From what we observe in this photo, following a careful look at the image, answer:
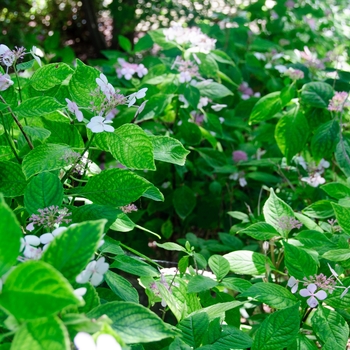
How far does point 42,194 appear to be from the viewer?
710 mm

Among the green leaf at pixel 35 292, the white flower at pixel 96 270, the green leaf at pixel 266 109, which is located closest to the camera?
the green leaf at pixel 35 292

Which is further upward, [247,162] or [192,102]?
[192,102]

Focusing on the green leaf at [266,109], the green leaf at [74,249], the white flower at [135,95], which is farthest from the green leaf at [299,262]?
the green leaf at [266,109]

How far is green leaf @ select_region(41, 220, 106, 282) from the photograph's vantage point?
500 mm

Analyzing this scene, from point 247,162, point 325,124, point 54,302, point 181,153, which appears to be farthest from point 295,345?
point 247,162

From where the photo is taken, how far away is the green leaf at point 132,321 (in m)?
0.54

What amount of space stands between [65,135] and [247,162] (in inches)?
37.4

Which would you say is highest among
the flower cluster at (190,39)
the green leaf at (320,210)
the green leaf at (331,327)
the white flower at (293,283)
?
the flower cluster at (190,39)

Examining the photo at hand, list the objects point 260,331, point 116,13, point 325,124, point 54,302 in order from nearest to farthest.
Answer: point 54,302, point 260,331, point 325,124, point 116,13

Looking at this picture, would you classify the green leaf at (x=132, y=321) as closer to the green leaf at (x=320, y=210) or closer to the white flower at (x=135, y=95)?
the white flower at (x=135, y=95)

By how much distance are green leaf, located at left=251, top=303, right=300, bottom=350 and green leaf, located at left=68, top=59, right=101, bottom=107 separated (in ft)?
1.46

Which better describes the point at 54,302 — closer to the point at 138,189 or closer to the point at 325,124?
the point at 138,189

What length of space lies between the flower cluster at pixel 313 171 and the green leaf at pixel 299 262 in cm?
61

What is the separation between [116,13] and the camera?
11.3ft
